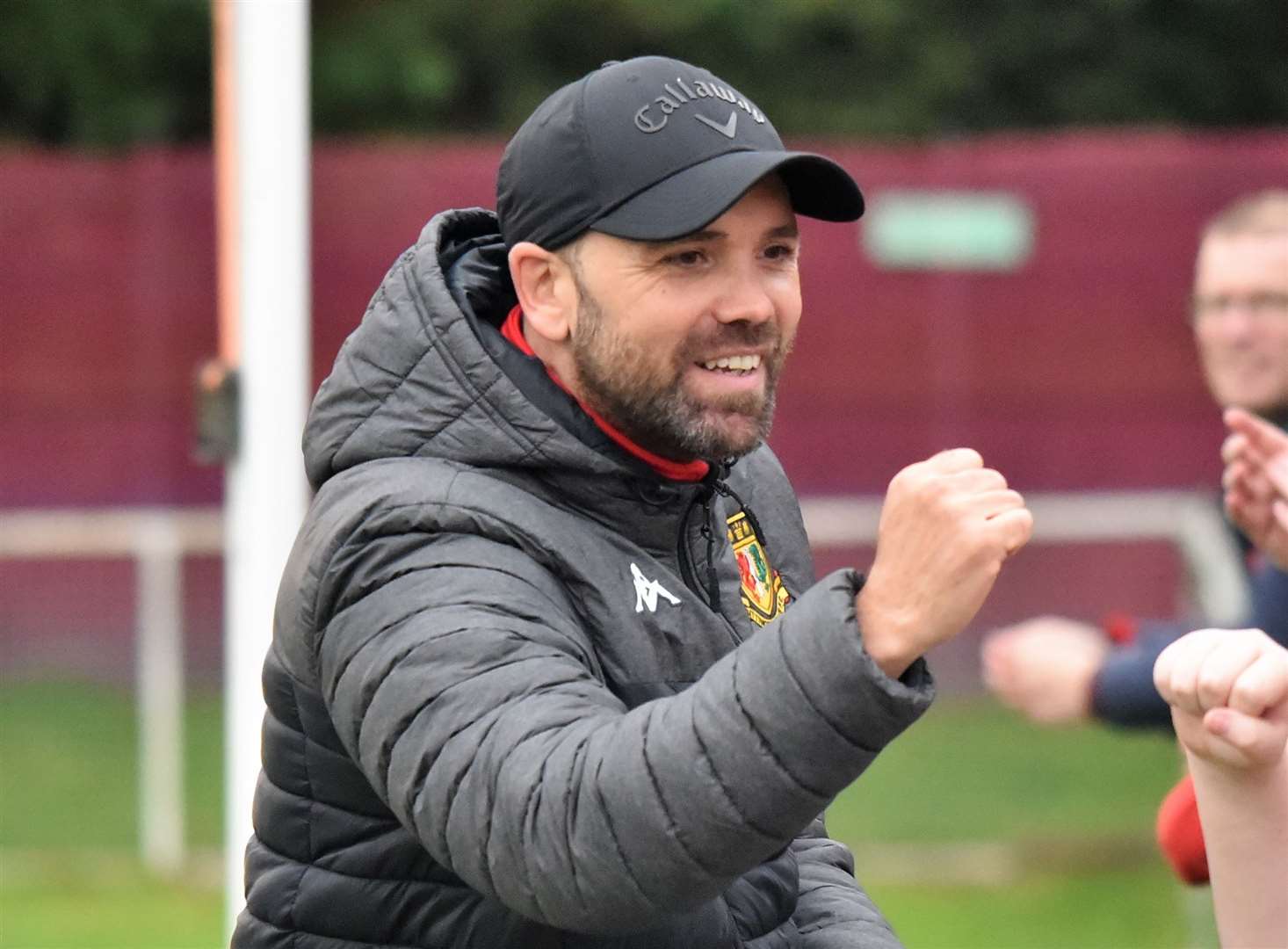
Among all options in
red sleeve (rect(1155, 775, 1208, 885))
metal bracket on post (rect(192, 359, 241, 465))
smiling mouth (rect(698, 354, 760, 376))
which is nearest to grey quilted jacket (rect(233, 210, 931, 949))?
smiling mouth (rect(698, 354, 760, 376))

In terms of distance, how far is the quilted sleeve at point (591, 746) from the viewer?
208 cm

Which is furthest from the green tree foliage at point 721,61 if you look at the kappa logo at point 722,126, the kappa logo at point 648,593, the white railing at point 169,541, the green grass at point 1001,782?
the kappa logo at point 648,593

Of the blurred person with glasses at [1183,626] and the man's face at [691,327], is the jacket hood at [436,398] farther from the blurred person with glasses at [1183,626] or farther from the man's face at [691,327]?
the blurred person with glasses at [1183,626]

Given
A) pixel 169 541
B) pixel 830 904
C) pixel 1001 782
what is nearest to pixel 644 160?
pixel 830 904

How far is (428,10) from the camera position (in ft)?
42.9

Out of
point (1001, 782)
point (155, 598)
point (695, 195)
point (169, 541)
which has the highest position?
point (695, 195)

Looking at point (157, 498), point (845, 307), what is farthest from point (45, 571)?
point (845, 307)

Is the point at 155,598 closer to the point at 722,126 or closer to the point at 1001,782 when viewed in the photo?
the point at 1001,782

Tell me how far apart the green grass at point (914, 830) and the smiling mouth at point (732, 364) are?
4.68m

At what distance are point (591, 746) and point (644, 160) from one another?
692 millimetres

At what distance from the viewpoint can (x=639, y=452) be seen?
8.31 ft

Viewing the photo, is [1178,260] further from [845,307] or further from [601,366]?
[601,366]

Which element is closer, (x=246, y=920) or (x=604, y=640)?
(x=604, y=640)

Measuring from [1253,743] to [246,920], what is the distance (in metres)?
1.15
